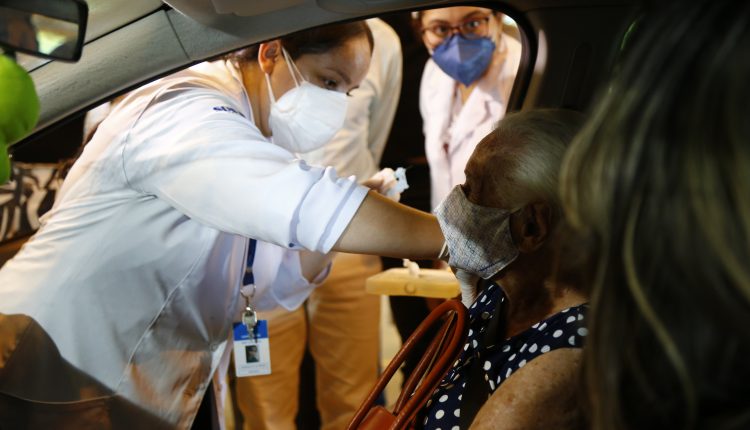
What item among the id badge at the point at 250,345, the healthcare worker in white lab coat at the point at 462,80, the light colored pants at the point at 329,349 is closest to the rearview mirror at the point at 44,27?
the id badge at the point at 250,345

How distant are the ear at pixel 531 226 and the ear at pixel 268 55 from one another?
66cm

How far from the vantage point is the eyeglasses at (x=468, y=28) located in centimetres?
294

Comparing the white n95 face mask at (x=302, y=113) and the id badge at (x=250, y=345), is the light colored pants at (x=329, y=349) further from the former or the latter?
the white n95 face mask at (x=302, y=113)

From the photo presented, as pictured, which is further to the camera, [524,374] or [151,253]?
[151,253]

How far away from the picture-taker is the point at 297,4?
5.06ft

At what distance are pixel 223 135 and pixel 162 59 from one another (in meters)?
0.21

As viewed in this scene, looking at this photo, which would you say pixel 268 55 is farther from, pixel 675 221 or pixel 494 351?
pixel 675 221

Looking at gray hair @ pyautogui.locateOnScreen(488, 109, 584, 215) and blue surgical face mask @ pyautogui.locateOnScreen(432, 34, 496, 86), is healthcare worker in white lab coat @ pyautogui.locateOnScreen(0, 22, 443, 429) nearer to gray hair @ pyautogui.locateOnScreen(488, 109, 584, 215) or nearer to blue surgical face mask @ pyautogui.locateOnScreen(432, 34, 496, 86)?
gray hair @ pyautogui.locateOnScreen(488, 109, 584, 215)

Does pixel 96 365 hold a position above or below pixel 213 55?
below

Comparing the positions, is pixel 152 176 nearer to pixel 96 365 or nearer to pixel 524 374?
pixel 96 365

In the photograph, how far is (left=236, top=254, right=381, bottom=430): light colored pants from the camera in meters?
3.34

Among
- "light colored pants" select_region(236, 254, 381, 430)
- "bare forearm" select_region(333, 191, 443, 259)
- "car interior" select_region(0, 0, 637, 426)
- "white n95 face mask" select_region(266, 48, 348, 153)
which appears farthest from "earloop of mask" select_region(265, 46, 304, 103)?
"light colored pants" select_region(236, 254, 381, 430)

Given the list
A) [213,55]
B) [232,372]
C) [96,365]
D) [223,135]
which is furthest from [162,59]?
[232,372]

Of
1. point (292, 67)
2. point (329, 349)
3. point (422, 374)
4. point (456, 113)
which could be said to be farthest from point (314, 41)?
point (329, 349)
